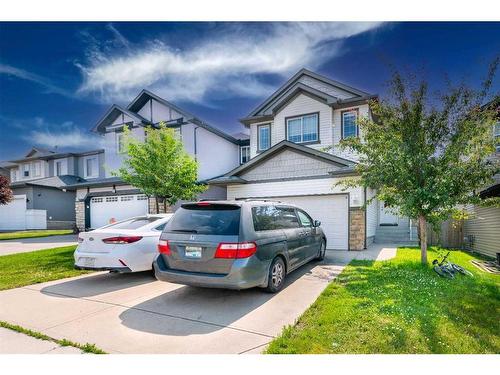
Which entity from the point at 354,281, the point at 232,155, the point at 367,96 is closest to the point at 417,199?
the point at 354,281

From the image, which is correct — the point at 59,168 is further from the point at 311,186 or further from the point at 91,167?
the point at 311,186

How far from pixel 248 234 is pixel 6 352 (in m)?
3.24

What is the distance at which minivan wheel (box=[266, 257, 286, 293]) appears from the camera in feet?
→ 17.4

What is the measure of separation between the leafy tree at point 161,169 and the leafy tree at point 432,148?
757cm

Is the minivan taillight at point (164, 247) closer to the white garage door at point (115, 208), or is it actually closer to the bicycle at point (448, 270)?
the bicycle at point (448, 270)

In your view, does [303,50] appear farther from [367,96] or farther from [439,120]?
[367,96]

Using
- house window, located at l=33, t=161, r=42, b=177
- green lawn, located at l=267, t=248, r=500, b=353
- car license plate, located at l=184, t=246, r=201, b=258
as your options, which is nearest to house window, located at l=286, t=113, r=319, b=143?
green lawn, located at l=267, t=248, r=500, b=353

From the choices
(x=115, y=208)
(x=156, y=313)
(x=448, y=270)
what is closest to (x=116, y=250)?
(x=156, y=313)

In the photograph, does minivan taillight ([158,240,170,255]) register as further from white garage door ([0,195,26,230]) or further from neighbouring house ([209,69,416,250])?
white garage door ([0,195,26,230])

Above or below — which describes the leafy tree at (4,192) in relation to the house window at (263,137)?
below

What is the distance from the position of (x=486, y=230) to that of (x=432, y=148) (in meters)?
6.43

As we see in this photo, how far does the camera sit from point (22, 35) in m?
5.03

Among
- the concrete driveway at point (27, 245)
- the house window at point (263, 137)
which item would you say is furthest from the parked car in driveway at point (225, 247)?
the house window at point (263, 137)

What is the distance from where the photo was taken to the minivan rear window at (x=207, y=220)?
484 centimetres
